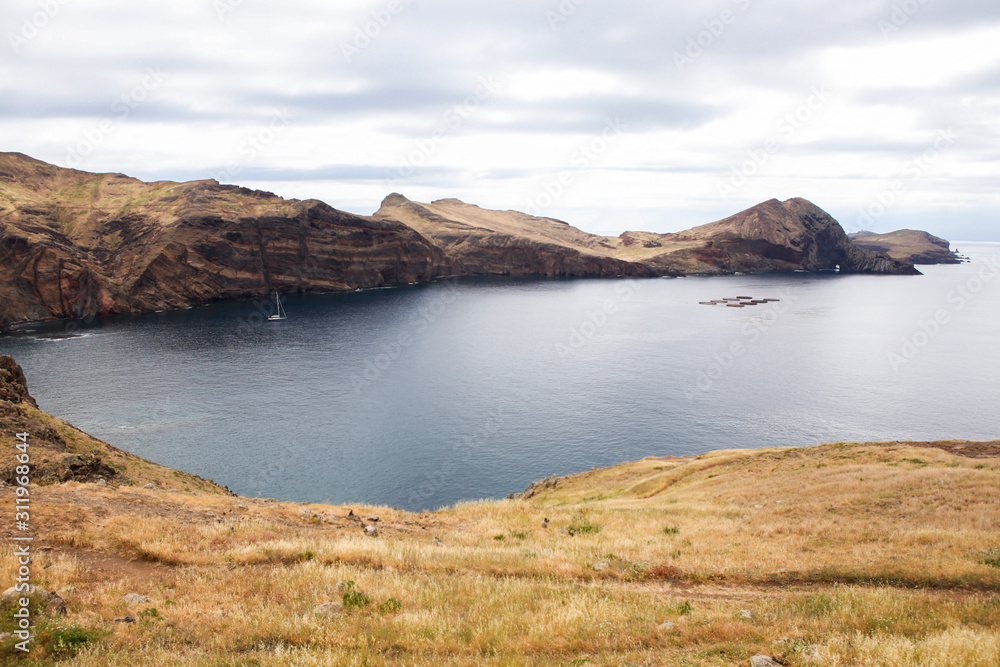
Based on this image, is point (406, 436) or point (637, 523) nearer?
point (637, 523)

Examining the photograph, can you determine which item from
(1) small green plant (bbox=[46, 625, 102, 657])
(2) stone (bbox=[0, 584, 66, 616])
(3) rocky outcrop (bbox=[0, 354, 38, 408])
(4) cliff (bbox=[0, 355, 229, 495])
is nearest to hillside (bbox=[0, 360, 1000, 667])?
(1) small green plant (bbox=[46, 625, 102, 657])

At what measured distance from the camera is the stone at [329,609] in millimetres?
13422

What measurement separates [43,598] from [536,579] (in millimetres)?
12618

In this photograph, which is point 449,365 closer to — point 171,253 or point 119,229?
point 171,253

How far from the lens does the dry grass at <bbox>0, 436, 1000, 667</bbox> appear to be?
11531 mm

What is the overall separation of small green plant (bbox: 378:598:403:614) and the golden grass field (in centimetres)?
10

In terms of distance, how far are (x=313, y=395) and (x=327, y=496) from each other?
105 feet

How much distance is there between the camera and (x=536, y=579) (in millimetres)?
17344

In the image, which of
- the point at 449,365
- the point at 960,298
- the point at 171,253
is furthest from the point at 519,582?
the point at 960,298

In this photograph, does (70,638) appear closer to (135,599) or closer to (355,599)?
(135,599)

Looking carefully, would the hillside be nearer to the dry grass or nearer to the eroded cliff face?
the dry grass

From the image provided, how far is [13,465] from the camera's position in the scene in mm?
26797

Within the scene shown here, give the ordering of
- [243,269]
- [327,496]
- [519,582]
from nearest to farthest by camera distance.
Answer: [519,582] < [327,496] < [243,269]

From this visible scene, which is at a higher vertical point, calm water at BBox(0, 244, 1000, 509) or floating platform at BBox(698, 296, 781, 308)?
floating platform at BBox(698, 296, 781, 308)
